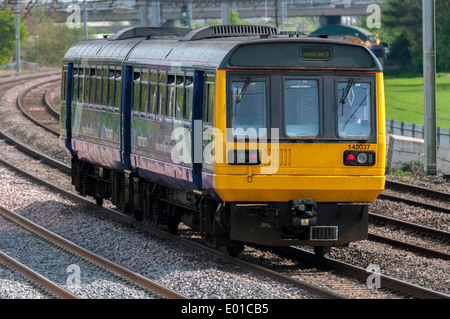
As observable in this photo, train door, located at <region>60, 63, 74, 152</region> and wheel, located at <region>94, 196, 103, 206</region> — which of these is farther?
train door, located at <region>60, 63, 74, 152</region>

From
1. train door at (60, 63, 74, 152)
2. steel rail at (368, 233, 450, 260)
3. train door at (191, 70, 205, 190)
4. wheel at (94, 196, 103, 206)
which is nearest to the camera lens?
train door at (191, 70, 205, 190)

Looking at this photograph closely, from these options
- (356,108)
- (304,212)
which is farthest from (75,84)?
(356,108)

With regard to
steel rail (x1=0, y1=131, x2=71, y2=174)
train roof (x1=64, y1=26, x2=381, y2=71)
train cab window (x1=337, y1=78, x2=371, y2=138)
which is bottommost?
steel rail (x1=0, y1=131, x2=71, y2=174)

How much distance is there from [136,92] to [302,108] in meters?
3.97

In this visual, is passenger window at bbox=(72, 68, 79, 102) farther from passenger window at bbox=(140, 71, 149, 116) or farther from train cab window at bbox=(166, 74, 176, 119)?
train cab window at bbox=(166, 74, 176, 119)

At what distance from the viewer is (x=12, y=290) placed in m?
11.6

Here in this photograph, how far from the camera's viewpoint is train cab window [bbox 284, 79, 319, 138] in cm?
1241

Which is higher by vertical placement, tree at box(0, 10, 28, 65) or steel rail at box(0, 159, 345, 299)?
tree at box(0, 10, 28, 65)

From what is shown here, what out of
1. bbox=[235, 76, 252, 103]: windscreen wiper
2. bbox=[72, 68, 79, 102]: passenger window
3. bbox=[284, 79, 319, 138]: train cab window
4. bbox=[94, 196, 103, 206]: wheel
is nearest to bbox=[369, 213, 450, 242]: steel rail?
bbox=[284, 79, 319, 138]: train cab window

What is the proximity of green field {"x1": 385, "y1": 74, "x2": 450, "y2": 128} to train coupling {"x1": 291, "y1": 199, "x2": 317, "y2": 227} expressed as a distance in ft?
84.4

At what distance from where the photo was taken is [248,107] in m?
12.3

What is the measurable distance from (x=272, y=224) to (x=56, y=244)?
4.06m

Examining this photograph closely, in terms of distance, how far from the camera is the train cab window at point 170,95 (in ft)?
46.0

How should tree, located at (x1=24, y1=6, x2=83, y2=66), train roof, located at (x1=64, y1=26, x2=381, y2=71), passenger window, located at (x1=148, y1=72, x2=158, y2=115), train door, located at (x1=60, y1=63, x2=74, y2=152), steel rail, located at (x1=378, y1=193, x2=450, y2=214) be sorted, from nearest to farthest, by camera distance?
train roof, located at (x1=64, y1=26, x2=381, y2=71), passenger window, located at (x1=148, y1=72, x2=158, y2=115), steel rail, located at (x1=378, y1=193, x2=450, y2=214), train door, located at (x1=60, y1=63, x2=74, y2=152), tree, located at (x1=24, y1=6, x2=83, y2=66)
